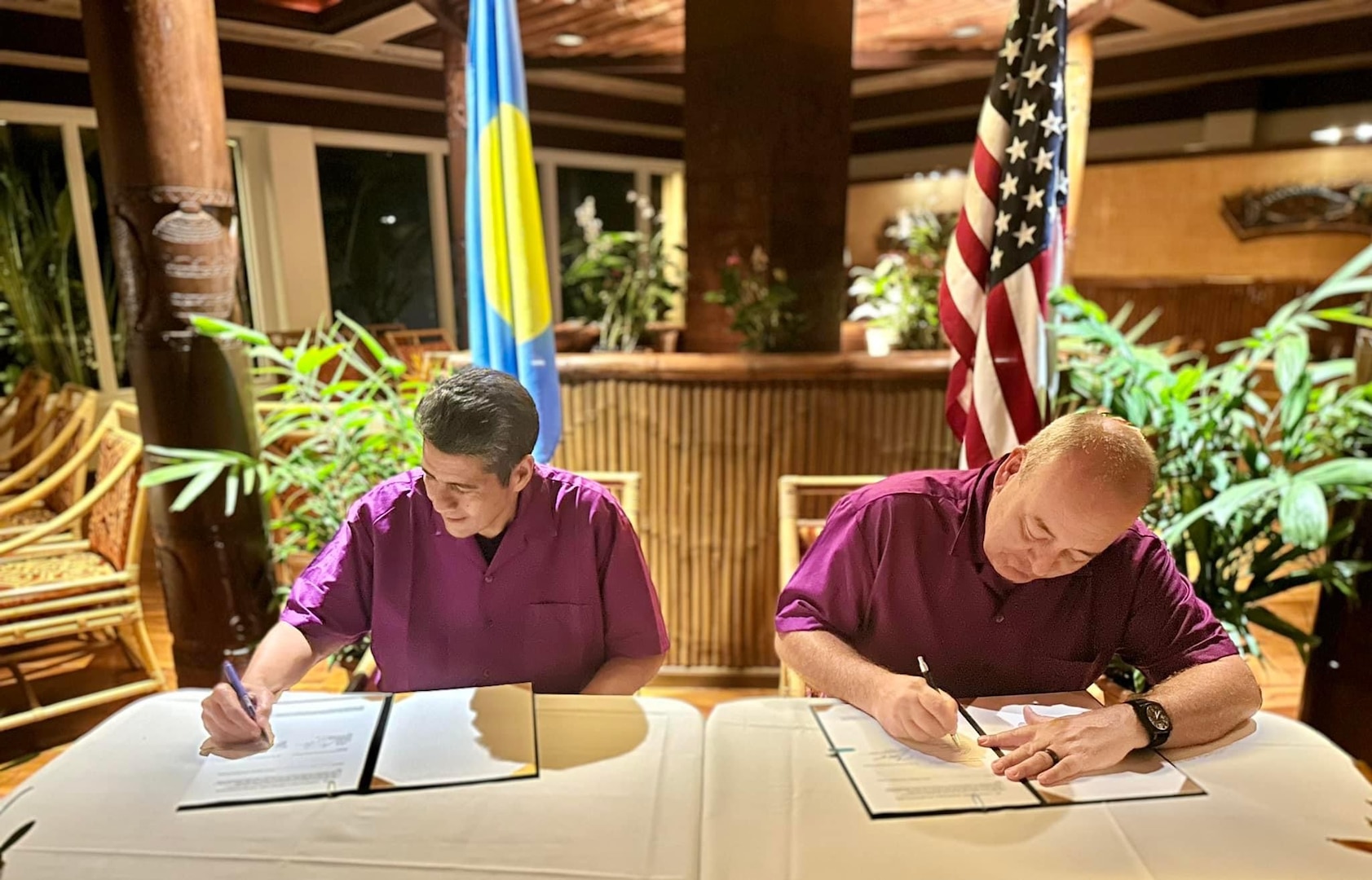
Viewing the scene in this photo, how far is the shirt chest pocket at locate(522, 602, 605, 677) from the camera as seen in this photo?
1.21 m

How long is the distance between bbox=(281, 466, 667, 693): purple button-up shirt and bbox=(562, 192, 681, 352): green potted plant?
2514mm

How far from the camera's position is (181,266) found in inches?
76.7

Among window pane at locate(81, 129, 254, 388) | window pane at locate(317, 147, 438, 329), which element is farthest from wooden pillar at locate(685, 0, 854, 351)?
window pane at locate(81, 129, 254, 388)

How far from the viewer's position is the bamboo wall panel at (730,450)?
2.53 metres

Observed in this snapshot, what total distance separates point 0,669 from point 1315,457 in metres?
3.58

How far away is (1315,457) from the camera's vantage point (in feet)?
6.15

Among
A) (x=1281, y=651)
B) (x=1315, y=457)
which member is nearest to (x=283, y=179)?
(x=1315, y=457)

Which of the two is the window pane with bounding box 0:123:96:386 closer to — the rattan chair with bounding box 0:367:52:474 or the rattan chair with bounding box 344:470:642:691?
the rattan chair with bounding box 0:367:52:474

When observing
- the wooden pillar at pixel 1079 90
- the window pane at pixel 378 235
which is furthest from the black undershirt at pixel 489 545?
the wooden pillar at pixel 1079 90

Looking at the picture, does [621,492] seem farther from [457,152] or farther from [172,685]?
[172,685]

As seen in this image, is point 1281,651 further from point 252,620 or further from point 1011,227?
point 252,620

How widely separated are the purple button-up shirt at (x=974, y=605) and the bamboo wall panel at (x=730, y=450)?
1.35 m

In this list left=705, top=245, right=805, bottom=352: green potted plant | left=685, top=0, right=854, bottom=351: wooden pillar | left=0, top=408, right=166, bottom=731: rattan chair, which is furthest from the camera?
left=685, top=0, right=854, bottom=351: wooden pillar

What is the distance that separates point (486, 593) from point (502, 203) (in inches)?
30.7
